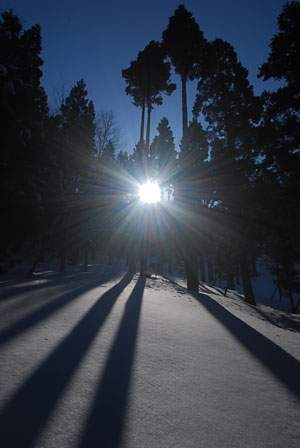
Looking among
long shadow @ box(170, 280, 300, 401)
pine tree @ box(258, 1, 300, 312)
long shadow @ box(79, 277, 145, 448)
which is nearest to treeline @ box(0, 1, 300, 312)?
pine tree @ box(258, 1, 300, 312)

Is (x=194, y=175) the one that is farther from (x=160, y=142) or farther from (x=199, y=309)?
→ (x=160, y=142)

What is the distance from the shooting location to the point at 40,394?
1.73 m

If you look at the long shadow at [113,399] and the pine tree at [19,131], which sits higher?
the pine tree at [19,131]

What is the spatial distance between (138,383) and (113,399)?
0.35 metres

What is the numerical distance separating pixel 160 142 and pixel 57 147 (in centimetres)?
1766

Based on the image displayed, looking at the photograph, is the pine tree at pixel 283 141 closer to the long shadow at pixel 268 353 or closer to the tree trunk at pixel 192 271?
the tree trunk at pixel 192 271

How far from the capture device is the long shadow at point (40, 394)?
4.38 ft

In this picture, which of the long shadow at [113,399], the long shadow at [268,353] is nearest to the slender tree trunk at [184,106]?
the long shadow at [268,353]

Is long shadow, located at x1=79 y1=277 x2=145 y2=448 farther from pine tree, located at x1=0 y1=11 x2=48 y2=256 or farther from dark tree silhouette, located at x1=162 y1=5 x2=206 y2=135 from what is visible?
dark tree silhouette, located at x1=162 y1=5 x2=206 y2=135

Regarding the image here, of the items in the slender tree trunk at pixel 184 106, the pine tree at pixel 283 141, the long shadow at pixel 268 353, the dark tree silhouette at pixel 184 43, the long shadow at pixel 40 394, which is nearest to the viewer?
the long shadow at pixel 40 394

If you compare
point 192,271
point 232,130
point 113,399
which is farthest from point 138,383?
point 232,130

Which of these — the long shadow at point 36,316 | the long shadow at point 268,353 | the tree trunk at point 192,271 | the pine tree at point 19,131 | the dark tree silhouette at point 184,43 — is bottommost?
the long shadow at point 268,353

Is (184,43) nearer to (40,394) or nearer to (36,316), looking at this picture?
(36,316)

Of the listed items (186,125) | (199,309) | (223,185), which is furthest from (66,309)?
(186,125)
